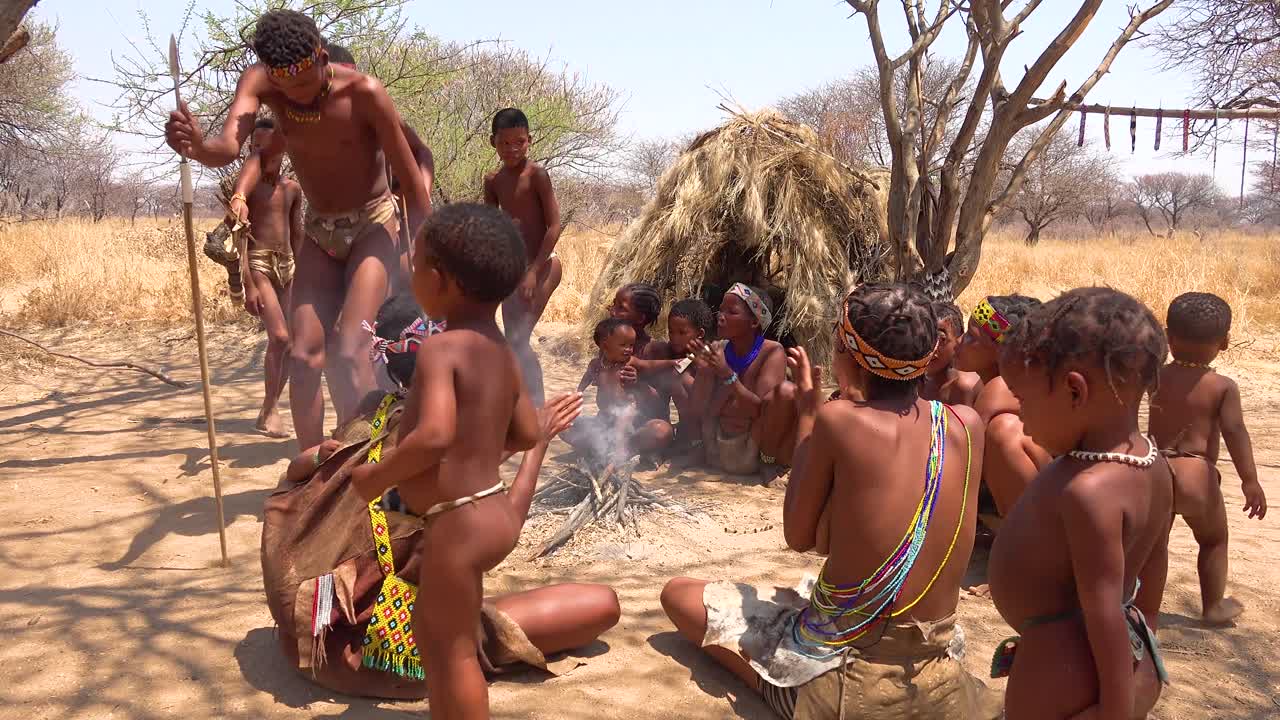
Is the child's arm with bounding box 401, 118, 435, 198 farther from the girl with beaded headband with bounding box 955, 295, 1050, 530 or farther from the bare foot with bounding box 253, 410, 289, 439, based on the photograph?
the girl with beaded headband with bounding box 955, 295, 1050, 530

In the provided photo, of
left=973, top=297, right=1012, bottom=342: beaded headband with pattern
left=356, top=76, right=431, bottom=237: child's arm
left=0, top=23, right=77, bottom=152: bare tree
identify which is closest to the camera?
left=973, top=297, right=1012, bottom=342: beaded headband with pattern

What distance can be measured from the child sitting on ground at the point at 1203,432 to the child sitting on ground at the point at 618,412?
243 cm

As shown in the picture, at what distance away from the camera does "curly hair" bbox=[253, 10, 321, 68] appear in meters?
3.24

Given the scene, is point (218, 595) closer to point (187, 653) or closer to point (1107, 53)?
point (187, 653)

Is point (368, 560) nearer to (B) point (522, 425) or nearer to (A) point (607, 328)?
(B) point (522, 425)

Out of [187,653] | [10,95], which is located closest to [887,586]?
[187,653]

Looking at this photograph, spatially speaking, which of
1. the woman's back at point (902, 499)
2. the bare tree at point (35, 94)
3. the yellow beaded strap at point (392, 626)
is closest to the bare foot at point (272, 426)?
Result: the yellow beaded strap at point (392, 626)

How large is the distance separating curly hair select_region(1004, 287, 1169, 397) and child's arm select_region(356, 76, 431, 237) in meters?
2.50

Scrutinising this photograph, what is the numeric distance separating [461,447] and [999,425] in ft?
6.21

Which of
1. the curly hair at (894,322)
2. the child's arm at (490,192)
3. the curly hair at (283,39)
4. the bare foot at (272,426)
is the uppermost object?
the curly hair at (283,39)

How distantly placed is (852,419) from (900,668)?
62cm

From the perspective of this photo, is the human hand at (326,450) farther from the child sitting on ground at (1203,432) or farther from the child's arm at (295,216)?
the child's arm at (295,216)

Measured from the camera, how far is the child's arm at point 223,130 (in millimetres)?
2988

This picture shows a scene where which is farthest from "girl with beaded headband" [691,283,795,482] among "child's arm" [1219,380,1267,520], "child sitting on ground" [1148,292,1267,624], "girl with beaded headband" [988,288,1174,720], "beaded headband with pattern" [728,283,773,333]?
"girl with beaded headband" [988,288,1174,720]
